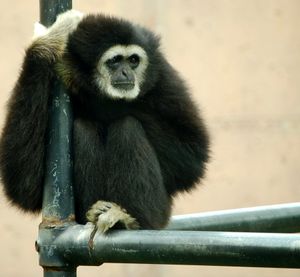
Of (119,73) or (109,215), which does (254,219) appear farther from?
(119,73)

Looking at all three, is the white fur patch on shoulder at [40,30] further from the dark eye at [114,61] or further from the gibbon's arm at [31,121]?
the dark eye at [114,61]

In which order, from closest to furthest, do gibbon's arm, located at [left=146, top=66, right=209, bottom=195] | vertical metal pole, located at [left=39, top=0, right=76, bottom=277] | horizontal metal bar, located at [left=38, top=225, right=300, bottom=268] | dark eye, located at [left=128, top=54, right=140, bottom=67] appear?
horizontal metal bar, located at [left=38, top=225, right=300, bottom=268]
vertical metal pole, located at [left=39, top=0, right=76, bottom=277]
gibbon's arm, located at [left=146, top=66, right=209, bottom=195]
dark eye, located at [left=128, top=54, right=140, bottom=67]

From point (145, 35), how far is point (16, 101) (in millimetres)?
969

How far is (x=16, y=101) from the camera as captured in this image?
11.8ft

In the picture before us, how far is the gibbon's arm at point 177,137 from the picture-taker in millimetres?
4051

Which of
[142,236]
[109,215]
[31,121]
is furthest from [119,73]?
[142,236]

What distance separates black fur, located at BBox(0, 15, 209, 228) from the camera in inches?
141

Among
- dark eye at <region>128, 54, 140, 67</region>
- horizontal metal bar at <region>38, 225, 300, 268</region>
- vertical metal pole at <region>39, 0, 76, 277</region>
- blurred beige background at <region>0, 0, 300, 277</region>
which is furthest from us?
blurred beige background at <region>0, 0, 300, 277</region>

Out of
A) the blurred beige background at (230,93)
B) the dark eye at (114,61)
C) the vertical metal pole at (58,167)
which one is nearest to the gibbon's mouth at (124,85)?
the dark eye at (114,61)

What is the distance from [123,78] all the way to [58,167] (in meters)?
1.12

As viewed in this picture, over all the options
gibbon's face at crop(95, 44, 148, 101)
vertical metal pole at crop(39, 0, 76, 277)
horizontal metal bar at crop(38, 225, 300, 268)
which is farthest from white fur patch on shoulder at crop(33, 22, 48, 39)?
horizontal metal bar at crop(38, 225, 300, 268)

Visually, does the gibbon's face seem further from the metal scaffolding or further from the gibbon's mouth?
the metal scaffolding

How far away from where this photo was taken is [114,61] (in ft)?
13.6

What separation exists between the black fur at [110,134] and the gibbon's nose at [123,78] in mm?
76
